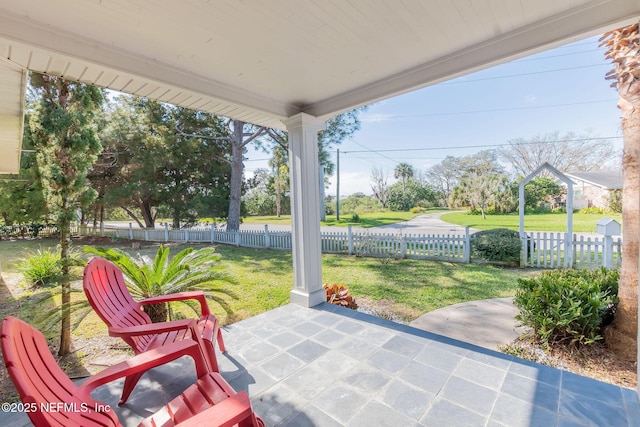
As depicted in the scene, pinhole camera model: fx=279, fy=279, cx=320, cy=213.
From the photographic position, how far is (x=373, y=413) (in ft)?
5.38

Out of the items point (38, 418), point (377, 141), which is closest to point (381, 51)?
point (38, 418)

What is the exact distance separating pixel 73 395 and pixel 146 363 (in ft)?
0.88

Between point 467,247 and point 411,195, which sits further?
point 411,195

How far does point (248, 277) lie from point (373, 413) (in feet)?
15.9

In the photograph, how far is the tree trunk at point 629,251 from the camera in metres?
2.48

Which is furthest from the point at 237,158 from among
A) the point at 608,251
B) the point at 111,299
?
the point at 608,251

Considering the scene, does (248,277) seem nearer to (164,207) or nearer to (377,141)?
(164,207)

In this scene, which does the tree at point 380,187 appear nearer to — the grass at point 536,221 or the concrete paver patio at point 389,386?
the grass at point 536,221

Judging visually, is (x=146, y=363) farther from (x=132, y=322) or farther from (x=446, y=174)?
(x=446, y=174)

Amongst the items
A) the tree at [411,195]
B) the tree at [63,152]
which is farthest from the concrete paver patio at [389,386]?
the tree at [411,195]

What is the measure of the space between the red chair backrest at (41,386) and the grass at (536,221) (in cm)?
1150

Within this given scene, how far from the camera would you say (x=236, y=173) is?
1066cm

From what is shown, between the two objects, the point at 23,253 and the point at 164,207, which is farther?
the point at 164,207

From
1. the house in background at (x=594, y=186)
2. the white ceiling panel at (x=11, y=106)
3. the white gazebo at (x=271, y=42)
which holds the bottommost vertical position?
the house in background at (x=594, y=186)
